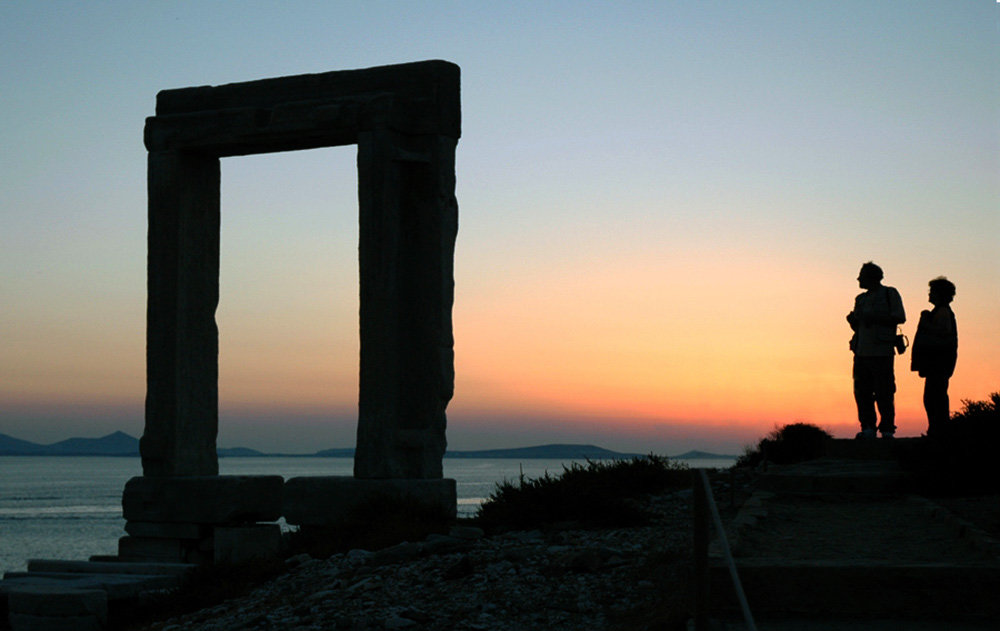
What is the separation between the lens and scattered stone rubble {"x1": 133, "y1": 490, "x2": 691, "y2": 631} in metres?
8.12

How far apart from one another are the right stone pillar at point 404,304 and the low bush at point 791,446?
7.12 metres

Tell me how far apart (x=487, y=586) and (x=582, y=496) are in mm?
3075

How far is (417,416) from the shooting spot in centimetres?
1329

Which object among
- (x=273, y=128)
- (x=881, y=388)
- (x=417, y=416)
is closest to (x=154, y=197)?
(x=273, y=128)

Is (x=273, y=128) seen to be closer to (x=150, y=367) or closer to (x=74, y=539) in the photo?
(x=150, y=367)

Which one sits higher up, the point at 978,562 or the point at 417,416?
the point at 417,416

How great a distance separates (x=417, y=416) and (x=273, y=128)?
147 inches

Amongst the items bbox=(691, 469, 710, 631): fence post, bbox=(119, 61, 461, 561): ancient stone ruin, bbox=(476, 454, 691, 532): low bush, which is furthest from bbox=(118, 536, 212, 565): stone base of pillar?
bbox=(691, 469, 710, 631): fence post

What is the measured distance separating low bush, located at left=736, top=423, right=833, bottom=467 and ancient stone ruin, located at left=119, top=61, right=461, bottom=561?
733 centimetres

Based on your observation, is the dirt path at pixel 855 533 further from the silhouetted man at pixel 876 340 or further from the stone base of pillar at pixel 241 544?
the stone base of pillar at pixel 241 544

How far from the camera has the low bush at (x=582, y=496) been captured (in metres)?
11.3

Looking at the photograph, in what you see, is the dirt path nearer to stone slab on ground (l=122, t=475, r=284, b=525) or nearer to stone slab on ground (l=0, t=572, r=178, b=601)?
stone slab on ground (l=122, t=475, r=284, b=525)

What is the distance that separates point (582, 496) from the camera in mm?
11727

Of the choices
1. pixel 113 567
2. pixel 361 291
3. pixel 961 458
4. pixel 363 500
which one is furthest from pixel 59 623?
pixel 961 458
